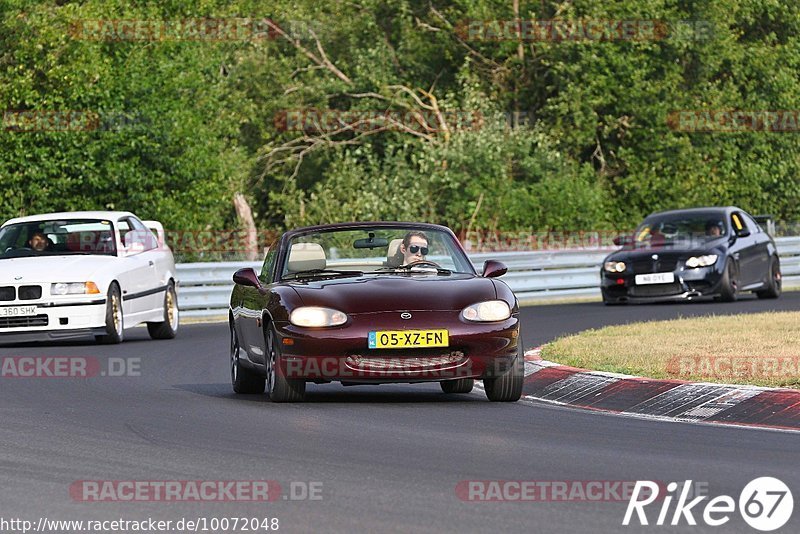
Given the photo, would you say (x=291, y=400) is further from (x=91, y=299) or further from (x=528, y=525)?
(x=91, y=299)

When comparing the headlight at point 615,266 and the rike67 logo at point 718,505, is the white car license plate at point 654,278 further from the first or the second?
the rike67 logo at point 718,505

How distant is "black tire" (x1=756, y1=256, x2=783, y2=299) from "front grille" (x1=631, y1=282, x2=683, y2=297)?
2.04 m

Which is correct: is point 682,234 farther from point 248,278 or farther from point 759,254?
point 248,278

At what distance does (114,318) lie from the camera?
792 inches

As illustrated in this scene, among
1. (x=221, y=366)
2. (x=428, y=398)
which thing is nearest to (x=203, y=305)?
(x=221, y=366)

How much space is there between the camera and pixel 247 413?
12.0 meters

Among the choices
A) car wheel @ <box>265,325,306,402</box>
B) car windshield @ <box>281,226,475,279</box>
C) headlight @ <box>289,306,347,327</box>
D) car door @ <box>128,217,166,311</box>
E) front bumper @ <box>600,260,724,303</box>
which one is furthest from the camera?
front bumper @ <box>600,260,724,303</box>

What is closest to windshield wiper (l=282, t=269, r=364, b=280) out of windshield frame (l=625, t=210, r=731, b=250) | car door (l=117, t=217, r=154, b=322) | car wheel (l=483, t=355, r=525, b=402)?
car wheel (l=483, t=355, r=525, b=402)

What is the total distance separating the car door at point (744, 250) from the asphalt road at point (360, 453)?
13.1m

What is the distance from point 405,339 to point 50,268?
8.56m

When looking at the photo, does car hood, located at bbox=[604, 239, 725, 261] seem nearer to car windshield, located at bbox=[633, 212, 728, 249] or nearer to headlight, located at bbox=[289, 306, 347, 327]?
car windshield, located at bbox=[633, 212, 728, 249]

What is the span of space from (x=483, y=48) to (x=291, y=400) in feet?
115

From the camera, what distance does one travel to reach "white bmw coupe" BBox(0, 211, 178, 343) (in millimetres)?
19469

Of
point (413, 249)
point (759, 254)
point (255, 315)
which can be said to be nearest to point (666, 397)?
point (413, 249)
